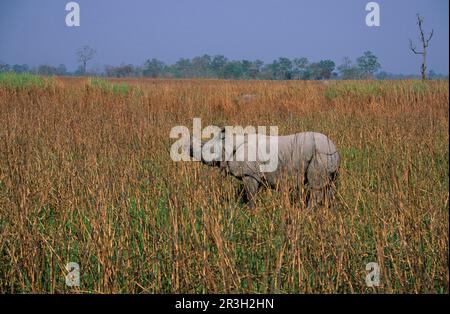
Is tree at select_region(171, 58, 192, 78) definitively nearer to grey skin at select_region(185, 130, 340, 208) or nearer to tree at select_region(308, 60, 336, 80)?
tree at select_region(308, 60, 336, 80)

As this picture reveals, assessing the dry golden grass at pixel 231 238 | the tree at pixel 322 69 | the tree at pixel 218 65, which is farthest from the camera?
the tree at pixel 218 65

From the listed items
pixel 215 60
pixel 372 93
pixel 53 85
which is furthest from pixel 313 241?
pixel 215 60

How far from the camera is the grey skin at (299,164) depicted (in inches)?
141

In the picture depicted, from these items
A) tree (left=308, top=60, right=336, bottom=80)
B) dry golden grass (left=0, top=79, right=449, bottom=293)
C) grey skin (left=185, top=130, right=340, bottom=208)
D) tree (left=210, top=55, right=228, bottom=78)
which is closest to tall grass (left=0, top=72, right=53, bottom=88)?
dry golden grass (left=0, top=79, right=449, bottom=293)

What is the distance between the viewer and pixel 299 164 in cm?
377

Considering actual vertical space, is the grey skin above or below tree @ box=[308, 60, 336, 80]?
below

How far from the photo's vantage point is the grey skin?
3570 millimetres

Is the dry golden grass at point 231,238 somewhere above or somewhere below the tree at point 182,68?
below

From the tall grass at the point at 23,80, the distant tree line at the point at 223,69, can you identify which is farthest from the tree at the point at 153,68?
the tall grass at the point at 23,80

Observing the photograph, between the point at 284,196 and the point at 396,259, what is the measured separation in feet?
2.32

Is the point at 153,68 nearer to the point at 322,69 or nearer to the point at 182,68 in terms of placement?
the point at 182,68

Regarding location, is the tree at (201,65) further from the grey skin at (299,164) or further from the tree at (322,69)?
the grey skin at (299,164)

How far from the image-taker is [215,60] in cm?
11106

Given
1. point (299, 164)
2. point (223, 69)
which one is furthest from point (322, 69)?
point (299, 164)
